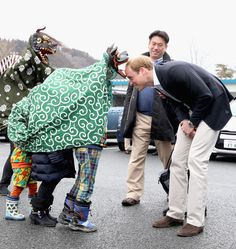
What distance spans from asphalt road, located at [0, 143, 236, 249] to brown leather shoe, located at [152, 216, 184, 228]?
76 millimetres

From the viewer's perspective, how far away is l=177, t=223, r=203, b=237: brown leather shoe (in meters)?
4.19

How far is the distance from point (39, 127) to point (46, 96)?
10.3 inches

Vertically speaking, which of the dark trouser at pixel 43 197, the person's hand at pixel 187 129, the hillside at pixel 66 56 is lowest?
the hillside at pixel 66 56

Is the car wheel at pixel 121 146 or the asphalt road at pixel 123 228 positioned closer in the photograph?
the asphalt road at pixel 123 228

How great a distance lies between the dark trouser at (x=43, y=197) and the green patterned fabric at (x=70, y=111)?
32 centimetres

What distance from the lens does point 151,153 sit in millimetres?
12164

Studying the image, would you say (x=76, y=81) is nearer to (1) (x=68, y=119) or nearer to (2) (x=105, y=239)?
(1) (x=68, y=119)

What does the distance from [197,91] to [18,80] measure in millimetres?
2314

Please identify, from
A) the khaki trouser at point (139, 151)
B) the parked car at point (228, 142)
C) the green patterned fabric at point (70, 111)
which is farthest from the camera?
the parked car at point (228, 142)

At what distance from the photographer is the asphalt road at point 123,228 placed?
3.93 meters

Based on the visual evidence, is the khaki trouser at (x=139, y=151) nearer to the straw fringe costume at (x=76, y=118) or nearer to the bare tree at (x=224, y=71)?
the straw fringe costume at (x=76, y=118)

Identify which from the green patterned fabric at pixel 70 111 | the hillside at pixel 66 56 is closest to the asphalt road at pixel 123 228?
the green patterned fabric at pixel 70 111

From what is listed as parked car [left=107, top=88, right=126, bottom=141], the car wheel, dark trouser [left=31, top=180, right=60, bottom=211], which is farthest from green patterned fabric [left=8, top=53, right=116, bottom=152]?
parked car [left=107, top=88, right=126, bottom=141]

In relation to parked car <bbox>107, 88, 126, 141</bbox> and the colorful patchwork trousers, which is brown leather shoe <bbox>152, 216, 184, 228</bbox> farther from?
parked car <bbox>107, 88, 126, 141</bbox>
